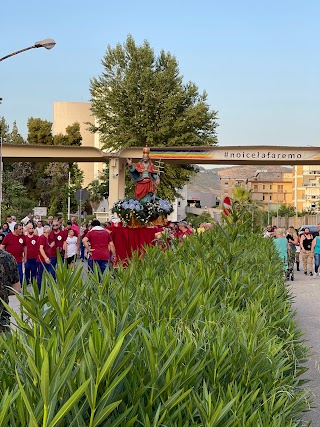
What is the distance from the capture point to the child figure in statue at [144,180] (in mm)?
23356

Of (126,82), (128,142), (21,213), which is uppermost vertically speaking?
(126,82)

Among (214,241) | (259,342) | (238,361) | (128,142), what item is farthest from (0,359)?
(128,142)

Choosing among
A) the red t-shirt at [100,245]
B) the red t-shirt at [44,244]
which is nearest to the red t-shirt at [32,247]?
the red t-shirt at [44,244]

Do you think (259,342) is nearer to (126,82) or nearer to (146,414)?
(146,414)

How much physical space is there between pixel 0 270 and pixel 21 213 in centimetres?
5657

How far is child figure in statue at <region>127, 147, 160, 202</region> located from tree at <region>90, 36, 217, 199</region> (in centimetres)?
2790

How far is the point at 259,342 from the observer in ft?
15.6

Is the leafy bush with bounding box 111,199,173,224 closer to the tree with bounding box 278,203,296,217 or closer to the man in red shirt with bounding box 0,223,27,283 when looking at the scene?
the man in red shirt with bounding box 0,223,27,283

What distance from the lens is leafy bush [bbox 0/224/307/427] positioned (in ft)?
9.77

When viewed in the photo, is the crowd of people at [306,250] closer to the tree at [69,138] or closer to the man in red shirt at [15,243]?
the man in red shirt at [15,243]

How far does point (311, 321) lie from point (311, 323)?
0.29 meters

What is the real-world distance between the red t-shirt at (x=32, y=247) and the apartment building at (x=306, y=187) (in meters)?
155

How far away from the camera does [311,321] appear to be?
46.2ft

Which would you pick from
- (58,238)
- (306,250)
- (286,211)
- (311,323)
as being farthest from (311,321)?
(286,211)
